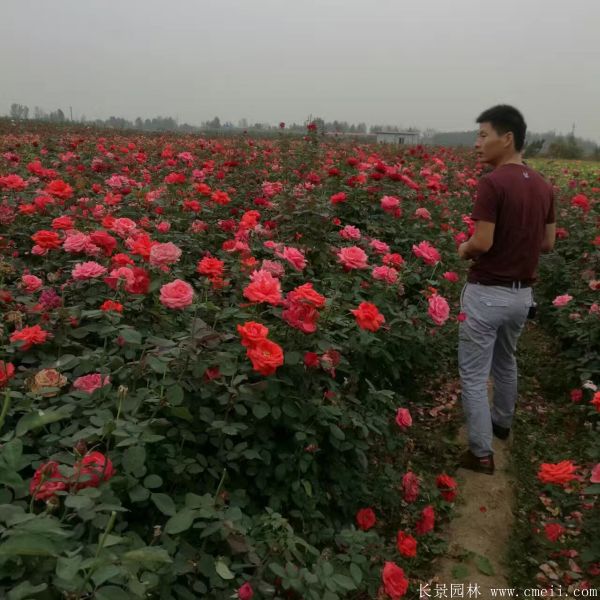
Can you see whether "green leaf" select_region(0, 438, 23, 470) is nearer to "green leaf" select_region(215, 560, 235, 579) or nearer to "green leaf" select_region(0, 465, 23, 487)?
"green leaf" select_region(0, 465, 23, 487)

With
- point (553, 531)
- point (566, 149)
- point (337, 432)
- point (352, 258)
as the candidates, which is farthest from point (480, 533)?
point (566, 149)

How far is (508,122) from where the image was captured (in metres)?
2.47

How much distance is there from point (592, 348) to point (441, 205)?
2011 mm

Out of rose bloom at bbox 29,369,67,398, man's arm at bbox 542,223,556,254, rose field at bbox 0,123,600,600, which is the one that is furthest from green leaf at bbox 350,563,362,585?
man's arm at bbox 542,223,556,254

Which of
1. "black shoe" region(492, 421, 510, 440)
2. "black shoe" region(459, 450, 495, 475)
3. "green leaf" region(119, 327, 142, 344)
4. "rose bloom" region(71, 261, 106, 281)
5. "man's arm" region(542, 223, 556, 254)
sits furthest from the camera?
"black shoe" region(492, 421, 510, 440)

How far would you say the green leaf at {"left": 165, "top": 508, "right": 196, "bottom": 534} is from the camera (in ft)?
3.84

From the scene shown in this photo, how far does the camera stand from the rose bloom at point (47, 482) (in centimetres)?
110

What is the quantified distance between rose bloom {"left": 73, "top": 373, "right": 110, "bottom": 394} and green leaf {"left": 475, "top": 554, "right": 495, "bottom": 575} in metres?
1.76

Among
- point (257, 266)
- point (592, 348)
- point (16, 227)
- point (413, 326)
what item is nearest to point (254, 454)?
point (257, 266)

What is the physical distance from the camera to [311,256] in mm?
2918

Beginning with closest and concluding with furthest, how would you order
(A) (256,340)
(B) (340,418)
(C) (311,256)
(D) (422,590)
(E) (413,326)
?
(A) (256,340) → (B) (340,418) → (D) (422,590) → (E) (413,326) → (C) (311,256)

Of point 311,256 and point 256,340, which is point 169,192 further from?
point 256,340

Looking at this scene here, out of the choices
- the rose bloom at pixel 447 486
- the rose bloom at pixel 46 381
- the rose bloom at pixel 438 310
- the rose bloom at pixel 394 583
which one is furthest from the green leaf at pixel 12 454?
the rose bloom at pixel 447 486

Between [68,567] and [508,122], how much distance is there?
2.45 meters
